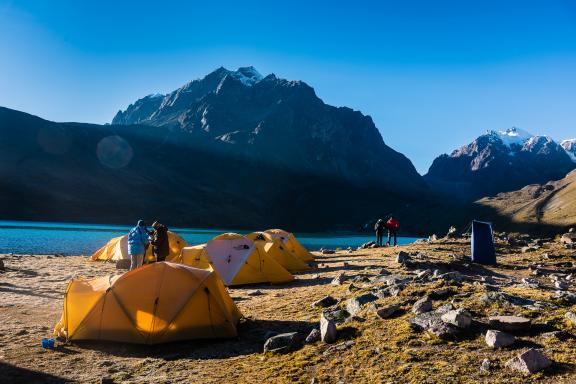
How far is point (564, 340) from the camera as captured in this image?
704 centimetres

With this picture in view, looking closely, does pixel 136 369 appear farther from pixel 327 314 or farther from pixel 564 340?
pixel 564 340

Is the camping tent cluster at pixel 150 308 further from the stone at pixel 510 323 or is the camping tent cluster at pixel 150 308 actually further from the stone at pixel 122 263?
the stone at pixel 122 263

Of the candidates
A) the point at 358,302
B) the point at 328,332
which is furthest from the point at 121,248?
the point at 328,332

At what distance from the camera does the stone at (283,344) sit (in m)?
8.86

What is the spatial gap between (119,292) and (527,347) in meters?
8.91

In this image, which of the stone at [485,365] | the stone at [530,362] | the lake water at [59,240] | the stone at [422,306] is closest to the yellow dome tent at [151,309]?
the stone at [422,306]

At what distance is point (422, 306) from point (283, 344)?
10.2ft

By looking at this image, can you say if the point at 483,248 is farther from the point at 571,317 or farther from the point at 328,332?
the point at 328,332

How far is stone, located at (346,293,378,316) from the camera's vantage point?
1061 centimetres

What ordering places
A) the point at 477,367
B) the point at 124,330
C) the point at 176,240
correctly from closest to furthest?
the point at 477,367 < the point at 124,330 < the point at 176,240

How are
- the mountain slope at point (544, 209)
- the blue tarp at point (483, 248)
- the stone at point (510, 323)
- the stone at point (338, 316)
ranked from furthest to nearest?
the mountain slope at point (544, 209) → the blue tarp at point (483, 248) → the stone at point (338, 316) → the stone at point (510, 323)

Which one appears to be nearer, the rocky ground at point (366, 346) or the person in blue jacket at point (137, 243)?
the rocky ground at point (366, 346)

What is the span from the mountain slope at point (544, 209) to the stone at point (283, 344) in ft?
464

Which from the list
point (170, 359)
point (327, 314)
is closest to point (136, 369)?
point (170, 359)
